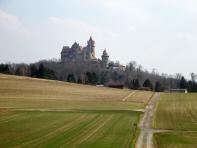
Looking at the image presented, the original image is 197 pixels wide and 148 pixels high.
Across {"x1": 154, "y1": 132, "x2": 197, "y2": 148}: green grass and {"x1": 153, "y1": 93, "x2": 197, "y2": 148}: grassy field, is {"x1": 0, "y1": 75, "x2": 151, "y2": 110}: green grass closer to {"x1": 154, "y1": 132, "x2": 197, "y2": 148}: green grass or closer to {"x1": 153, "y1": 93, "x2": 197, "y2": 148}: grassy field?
{"x1": 153, "y1": 93, "x2": 197, "y2": 148}: grassy field

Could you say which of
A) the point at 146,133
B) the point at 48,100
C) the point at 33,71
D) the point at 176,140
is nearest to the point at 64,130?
the point at 146,133

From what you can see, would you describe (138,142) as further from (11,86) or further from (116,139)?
(11,86)

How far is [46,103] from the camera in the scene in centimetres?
6919

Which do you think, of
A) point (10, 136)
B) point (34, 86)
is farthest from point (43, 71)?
point (10, 136)

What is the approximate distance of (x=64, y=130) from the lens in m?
38.3

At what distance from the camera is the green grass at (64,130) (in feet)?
101

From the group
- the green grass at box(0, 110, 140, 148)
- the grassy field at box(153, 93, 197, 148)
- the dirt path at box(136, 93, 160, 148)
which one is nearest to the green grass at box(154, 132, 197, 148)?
the grassy field at box(153, 93, 197, 148)

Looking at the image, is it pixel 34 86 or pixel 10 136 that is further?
pixel 34 86

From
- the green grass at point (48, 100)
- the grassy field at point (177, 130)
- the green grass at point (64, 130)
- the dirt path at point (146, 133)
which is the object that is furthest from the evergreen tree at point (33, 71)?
the dirt path at point (146, 133)

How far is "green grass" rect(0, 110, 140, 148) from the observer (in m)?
30.9

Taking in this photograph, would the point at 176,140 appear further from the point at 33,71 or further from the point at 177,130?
the point at 33,71

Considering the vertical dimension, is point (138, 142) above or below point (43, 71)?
below

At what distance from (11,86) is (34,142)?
59.0m

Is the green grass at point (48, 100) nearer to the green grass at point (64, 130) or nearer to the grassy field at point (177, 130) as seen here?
the green grass at point (64, 130)
